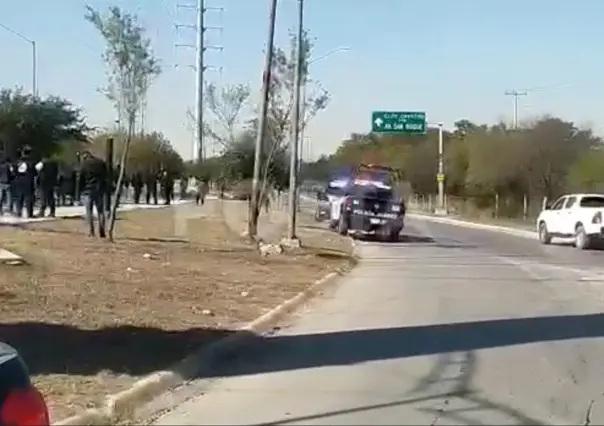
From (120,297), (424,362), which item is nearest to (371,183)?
(120,297)

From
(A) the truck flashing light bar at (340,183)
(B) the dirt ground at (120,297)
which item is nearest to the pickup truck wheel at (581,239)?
(A) the truck flashing light bar at (340,183)

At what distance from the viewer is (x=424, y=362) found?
11.6 meters

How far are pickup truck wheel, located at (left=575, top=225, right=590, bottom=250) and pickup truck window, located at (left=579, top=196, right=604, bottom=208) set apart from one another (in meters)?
0.79

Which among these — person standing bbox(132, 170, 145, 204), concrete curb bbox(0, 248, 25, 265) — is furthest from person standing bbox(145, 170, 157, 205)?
concrete curb bbox(0, 248, 25, 265)

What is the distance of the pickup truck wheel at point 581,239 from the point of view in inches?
1422

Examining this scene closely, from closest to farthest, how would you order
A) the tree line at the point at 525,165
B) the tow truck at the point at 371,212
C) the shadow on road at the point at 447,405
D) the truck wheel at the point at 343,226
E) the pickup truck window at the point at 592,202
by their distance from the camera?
the shadow on road at the point at 447,405 → the pickup truck window at the point at 592,202 → the tow truck at the point at 371,212 → the truck wheel at the point at 343,226 → the tree line at the point at 525,165

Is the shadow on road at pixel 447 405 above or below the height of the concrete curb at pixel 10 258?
below

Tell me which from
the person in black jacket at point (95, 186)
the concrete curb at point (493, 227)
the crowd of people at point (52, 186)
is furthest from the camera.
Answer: the concrete curb at point (493, 227)

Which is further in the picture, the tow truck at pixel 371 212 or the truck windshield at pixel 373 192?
the truck windshield at pixel 373 192

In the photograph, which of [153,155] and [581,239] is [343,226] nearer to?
[581,239]

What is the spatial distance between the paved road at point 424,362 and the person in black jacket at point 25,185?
11098 millimetres

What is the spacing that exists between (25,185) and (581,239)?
17.1 m

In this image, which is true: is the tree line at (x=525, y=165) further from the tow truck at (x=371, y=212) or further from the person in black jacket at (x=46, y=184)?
the person in black jacket at (x=46, y=184)

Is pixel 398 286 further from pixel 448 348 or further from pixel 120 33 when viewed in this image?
pixel 120 33
